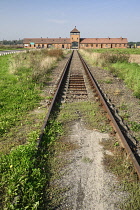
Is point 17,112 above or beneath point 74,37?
beneath

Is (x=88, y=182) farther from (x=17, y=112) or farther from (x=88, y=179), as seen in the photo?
(x=17, y=112)

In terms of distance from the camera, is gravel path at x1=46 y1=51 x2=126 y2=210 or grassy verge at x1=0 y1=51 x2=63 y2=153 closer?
gravel path at x1=46 y1=51 x2=126 y2=210

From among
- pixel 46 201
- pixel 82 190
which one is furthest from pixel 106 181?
pixel 46 201

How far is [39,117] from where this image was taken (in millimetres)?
5230

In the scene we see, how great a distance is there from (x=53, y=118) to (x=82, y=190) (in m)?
2.67

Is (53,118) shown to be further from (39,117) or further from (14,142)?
(14,142)

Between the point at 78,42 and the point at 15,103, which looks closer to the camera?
the point at 15,103

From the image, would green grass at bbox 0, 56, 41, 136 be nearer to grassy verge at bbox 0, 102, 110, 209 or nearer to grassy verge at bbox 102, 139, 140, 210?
grassy verge at bbox 0, 102, 110, 209

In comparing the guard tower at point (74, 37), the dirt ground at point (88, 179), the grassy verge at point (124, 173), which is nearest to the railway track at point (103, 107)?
the grassy verge at point (124, 173)

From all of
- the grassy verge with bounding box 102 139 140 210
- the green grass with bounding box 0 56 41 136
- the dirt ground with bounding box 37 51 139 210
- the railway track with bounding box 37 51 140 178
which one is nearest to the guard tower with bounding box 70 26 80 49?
the railway track with bounding box 37 51 140 178

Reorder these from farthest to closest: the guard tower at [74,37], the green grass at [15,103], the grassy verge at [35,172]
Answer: the guard tower at [74,37] < the green grass at [15,103] < the grassy verge at [35,172]

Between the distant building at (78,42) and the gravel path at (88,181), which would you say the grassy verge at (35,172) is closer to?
the gravel path at (88,181)

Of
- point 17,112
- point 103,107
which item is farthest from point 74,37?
point 17,112

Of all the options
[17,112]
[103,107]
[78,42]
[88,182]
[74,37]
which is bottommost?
[88,182]
